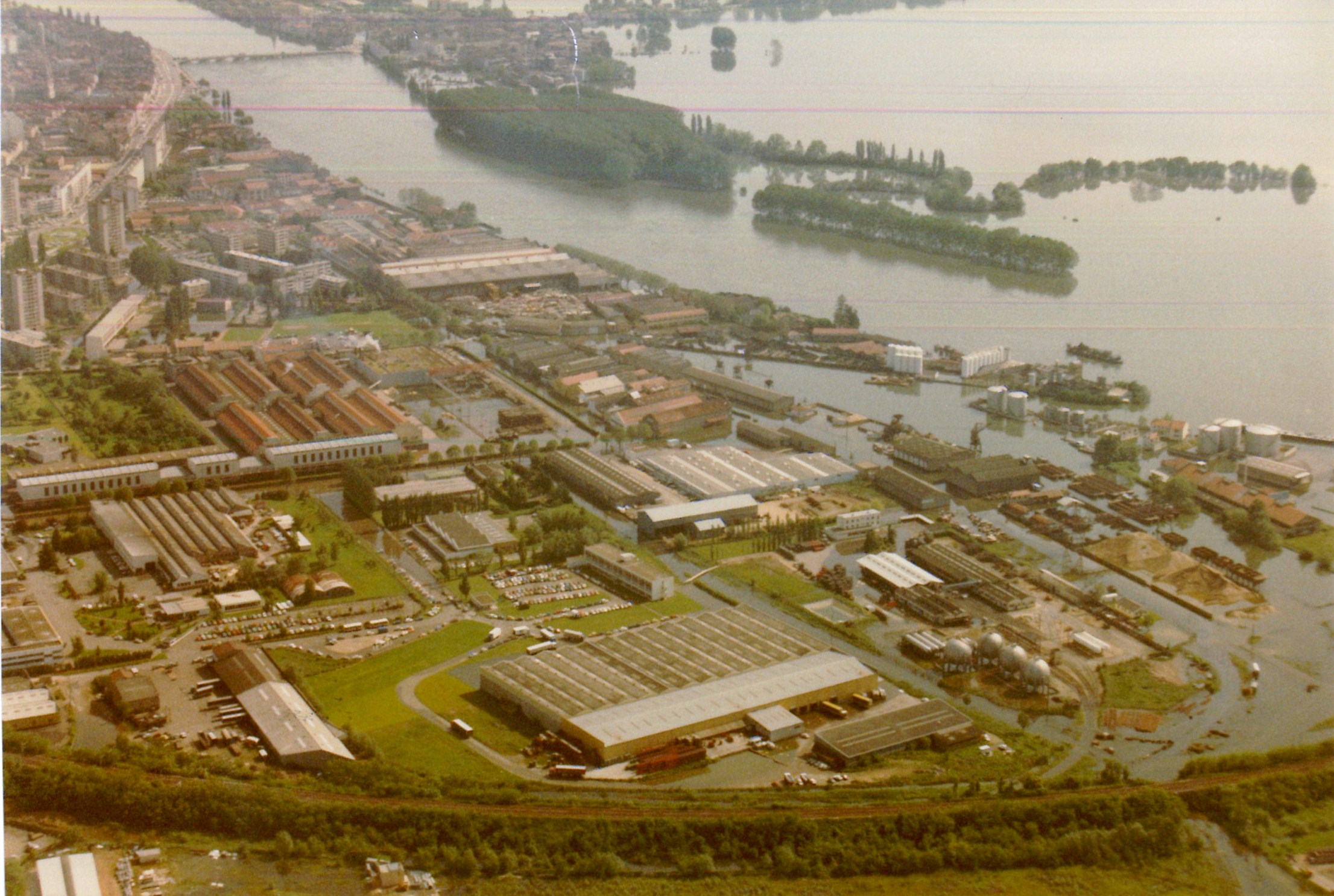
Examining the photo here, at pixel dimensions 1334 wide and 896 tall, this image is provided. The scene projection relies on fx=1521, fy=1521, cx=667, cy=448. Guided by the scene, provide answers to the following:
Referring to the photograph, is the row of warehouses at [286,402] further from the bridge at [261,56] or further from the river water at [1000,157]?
the bridge at [261,56]

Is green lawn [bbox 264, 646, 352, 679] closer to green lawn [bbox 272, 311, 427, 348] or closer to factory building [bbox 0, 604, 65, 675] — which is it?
factory building [bbox 0, 604, 65, 675]

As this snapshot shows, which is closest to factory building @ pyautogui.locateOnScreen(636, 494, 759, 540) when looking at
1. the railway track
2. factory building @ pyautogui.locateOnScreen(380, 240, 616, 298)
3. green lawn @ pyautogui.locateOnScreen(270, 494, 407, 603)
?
green lawn @ pyautogui.locateOnScreen(270, 494, 407, 603)

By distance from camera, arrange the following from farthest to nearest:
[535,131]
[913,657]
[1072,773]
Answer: [535,131]
[913,657]
[1072,773]

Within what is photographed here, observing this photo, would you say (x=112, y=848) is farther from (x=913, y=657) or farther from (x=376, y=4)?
(x=376, y=4)

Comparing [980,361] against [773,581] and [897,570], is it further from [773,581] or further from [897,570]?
[773,581]

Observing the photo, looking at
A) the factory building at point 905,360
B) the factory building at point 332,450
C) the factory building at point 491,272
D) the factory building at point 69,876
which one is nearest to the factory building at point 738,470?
the factory building at point 332,450

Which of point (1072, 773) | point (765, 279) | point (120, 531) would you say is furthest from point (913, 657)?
point (765, 279)
